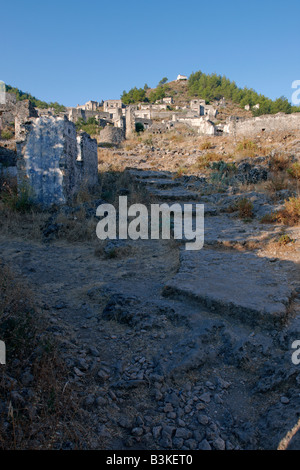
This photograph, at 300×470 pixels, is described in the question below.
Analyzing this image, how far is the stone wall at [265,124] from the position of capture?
51.6 feet

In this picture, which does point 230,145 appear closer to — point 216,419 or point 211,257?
point 211,257

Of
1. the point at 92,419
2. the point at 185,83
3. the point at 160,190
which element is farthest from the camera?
the point at 185,83

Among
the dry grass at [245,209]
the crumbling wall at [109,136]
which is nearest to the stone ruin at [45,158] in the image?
the dry grass at [245,209]

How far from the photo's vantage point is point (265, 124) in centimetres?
1636

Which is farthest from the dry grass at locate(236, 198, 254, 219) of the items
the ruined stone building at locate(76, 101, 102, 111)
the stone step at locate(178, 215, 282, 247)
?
the ruined stone building at locate(76, 101, 102, 111)

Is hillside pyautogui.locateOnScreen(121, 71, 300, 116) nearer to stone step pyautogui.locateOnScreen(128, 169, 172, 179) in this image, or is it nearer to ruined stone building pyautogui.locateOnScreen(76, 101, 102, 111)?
ruined stone building pyautogui.locateOnScreen(76, 101, 102, 111)

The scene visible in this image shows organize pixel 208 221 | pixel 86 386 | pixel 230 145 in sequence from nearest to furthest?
pixel 86 386
pixel 208 221
pixel 230 145

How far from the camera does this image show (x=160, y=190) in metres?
9.77

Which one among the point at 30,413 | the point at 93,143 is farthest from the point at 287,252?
the point at 93,143

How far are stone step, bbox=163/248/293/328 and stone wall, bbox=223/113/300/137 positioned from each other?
1399 cm

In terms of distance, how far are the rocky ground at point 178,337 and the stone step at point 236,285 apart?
11 millimetres

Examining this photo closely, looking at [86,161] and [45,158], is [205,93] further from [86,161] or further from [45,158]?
[45,158]

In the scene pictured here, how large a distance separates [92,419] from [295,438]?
44.5 inches

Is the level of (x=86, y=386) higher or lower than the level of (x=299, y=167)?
lower
